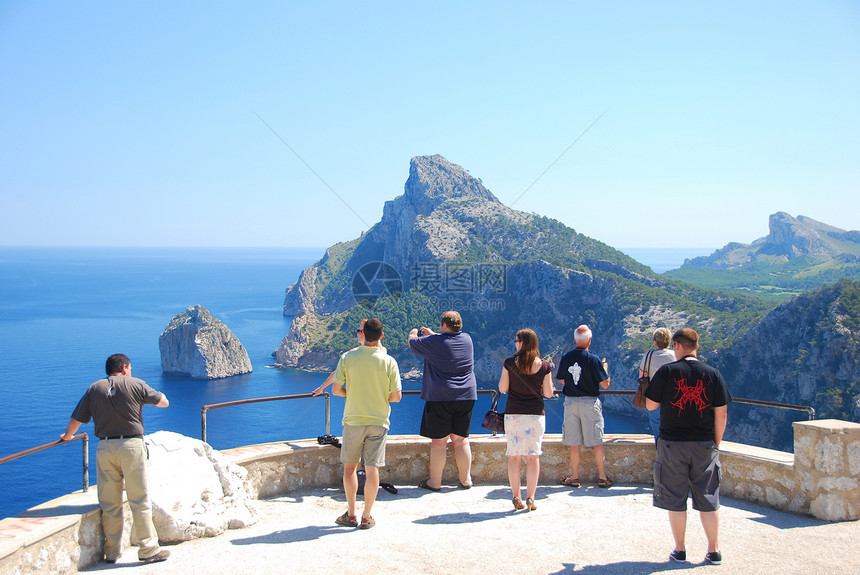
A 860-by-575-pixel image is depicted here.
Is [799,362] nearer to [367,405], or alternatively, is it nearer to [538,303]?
[538,303]

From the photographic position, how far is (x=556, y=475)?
658 cm

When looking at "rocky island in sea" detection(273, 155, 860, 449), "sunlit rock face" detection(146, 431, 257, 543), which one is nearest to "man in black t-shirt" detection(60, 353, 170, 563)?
"sunlit rock face" detection(146, 431, 257, 543)

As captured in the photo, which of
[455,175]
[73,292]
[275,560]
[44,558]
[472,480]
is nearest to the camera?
[44,558]

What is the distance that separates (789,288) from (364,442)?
184m

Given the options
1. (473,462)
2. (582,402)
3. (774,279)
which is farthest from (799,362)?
(774,279)

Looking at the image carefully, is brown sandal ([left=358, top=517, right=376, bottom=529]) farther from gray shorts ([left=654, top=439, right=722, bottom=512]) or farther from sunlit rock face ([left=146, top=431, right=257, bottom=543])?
gray shorts ([left=654, top=439, right=722, bottom=512])

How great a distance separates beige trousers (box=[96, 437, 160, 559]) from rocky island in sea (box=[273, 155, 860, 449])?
69.1m

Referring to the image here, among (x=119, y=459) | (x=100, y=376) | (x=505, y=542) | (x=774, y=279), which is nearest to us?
(x=119, y=459)

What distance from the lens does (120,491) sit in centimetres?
452

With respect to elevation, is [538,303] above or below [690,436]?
below

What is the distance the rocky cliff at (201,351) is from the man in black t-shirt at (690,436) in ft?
327

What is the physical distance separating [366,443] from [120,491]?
1856 millimetres

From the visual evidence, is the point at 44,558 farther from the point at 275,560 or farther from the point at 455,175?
the point at 455,175

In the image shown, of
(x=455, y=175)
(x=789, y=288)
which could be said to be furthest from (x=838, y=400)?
(x=789, y=288)
